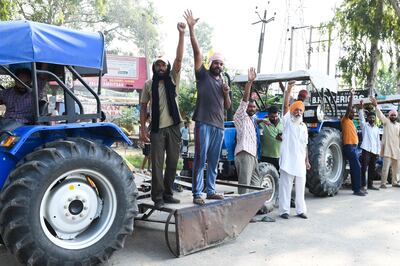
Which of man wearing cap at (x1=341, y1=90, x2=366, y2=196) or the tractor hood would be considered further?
man wearing cap at (x1=341, y1=90, x2=366, y2=196)

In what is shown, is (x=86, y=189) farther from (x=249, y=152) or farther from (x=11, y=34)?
(x=249, y=152)

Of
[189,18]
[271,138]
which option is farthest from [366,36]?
[189,18]

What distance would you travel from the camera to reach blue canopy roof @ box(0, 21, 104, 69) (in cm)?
394

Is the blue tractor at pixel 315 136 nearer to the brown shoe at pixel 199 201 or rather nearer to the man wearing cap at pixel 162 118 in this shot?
the brown shoe at pixel 199 201

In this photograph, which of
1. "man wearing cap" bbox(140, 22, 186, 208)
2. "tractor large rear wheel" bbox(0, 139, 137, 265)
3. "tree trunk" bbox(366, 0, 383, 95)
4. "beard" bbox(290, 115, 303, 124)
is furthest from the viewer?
"tree trunk" bbox(366, 0, 383, 95)

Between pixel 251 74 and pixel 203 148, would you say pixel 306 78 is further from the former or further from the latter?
pixel 203 148

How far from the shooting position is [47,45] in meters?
4.12

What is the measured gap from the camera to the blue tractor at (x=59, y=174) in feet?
12.2

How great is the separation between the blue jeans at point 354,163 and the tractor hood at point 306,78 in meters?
1.21

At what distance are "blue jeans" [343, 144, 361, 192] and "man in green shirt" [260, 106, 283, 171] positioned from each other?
6.49ft

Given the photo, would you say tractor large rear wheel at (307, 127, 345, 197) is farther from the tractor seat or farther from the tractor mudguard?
the tractor seat

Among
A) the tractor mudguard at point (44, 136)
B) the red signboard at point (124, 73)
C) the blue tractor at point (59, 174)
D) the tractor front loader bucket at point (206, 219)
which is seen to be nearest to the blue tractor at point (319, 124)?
the tractor front loader bucket at point (206, 219)

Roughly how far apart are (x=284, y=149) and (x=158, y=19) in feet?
107

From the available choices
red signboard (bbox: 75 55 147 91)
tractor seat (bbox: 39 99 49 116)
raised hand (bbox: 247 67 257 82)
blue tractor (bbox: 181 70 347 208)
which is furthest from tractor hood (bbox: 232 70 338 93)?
red signboard (bbox: 75 55 147 91)
